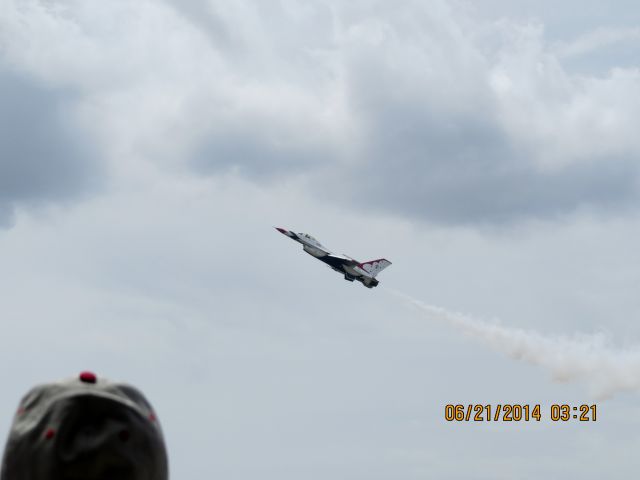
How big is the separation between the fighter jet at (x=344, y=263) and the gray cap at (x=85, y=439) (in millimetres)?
166964

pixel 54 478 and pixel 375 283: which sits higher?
Answer: pixel 375 283

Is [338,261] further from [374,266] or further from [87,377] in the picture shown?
[87,377]

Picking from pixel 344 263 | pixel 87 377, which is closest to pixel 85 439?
pixel 87 377

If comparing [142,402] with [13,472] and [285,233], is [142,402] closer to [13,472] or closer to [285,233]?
[13,472]

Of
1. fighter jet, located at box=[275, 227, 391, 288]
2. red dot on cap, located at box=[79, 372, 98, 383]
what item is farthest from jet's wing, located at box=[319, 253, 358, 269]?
red dot on cap, located at box=[79, 372, 98, 383]

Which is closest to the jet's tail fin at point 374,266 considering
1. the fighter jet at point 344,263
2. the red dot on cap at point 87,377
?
the fighter jet at point 344,263

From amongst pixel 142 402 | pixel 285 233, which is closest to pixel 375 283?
pixel 285 233

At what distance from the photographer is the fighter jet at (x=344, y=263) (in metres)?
183

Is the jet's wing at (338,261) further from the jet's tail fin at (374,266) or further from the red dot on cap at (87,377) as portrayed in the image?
the red dot on cap at (87,377)

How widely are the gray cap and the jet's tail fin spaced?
172 metres

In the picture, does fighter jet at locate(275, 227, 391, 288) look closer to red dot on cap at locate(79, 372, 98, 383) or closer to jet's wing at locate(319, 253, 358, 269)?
jet's wing at locate(319, 253, 358, 269)

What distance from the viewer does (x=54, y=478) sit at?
13992mm

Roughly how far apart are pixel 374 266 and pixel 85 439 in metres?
178

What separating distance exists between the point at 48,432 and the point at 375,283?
16770 cm
